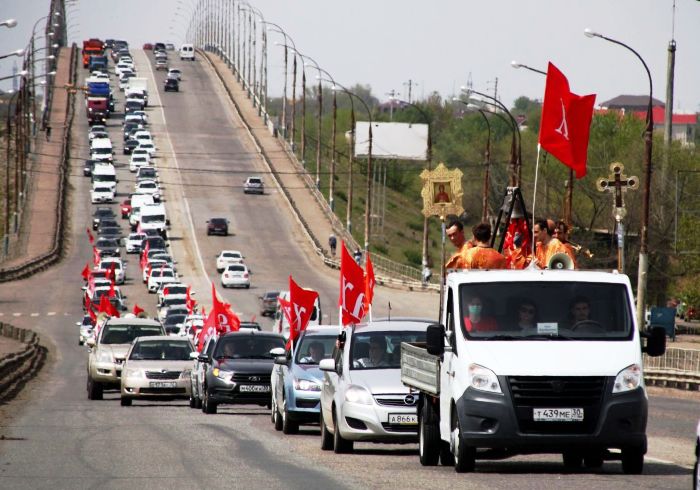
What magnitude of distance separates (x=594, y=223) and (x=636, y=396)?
2801 inches

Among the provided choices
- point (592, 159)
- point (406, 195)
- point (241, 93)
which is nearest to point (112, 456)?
point (592, 159)

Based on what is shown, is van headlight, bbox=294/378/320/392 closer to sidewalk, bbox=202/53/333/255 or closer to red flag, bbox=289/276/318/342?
red flag, bbox=289/276/318/342

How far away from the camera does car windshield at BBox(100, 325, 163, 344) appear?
3716 cm

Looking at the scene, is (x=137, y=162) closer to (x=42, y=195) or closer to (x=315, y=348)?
(x=42, y=195)

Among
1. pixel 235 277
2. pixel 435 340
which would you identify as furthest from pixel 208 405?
pixel 235 277

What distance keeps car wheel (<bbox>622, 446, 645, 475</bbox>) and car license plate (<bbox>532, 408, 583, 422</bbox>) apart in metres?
0.68

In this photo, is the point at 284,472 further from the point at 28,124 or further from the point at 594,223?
the point at 28,124

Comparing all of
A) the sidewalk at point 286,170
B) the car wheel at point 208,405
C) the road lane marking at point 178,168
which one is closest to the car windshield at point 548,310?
the car wheel at point 208,405

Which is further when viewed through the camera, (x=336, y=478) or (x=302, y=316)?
(x=302, y=316)

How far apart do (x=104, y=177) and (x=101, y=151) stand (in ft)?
37.2

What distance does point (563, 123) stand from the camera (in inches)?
838

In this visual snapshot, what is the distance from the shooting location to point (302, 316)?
30750mm

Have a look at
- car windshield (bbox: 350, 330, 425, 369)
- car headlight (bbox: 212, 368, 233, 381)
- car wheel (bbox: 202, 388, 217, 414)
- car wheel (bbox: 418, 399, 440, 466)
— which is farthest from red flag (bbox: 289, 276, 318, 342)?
car wheel (bbox: 418, 399, 440, 466)

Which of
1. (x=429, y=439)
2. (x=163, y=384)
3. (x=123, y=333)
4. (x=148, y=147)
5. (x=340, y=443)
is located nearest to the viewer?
(x=429, y=439)
